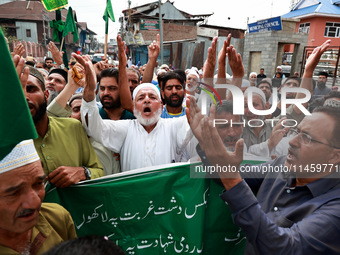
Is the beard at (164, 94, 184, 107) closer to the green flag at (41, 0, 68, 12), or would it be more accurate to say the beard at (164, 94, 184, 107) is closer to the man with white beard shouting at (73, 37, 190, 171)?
the man with white beard shouting at (73, 37, 190, 171)

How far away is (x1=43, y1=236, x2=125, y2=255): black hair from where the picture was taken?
783 millimetres

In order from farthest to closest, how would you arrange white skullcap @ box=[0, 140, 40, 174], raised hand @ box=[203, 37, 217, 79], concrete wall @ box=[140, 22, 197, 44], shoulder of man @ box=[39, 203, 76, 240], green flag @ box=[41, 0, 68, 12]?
concrete wall @ box=[140, 22, 197, 44] → green flag @ box=[41, 0, 68, 12] → raised hand @ box=[203, 37, 217, 79] → shoulder of man @ box=[39, 203, 76, 240] → white skullcap @ box=[0, 140, 40, 174]

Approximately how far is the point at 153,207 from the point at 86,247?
1.18 m

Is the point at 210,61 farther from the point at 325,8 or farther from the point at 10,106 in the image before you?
the point at 325,8

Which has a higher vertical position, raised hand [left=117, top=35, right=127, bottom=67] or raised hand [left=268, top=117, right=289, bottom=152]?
raised hand [left=117, top=35, right=127, bottom=67]

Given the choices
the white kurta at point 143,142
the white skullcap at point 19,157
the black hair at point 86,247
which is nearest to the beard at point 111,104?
the white kurta at point 143,142

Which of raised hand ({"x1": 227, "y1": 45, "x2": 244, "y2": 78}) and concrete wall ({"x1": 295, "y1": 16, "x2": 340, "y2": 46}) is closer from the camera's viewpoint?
raised hand ({"x1": 227, "y1": 45, "x2": 244, "y2": 78})

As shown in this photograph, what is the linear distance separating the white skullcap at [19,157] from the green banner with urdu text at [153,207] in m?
0.68

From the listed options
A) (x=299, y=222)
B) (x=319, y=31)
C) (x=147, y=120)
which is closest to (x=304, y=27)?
(x=319, y=31)

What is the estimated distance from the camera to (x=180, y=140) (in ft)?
8.67

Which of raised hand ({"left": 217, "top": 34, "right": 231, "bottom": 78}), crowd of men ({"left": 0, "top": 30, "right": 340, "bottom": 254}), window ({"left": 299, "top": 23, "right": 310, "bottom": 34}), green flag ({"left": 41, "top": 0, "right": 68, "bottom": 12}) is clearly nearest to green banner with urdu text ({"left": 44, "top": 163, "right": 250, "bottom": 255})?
crowd of men ({"left": 0, "top": 30, "right": 340, "bottom": 254})

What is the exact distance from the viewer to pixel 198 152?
1.73 m

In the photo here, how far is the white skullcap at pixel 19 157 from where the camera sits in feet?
3.89

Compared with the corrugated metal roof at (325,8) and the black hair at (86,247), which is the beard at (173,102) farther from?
the corrugated metal roof at (325,8)
